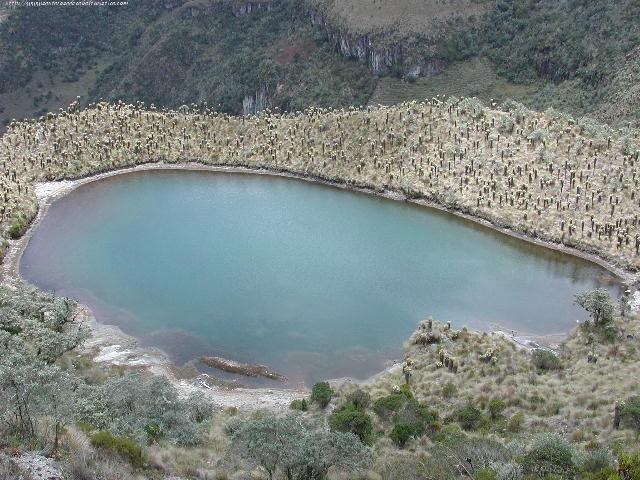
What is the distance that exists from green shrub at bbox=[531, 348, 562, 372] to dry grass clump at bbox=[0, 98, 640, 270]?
1197cm

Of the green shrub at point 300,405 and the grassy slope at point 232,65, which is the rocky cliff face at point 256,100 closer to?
the grassy slope at point 232,65

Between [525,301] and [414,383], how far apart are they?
1031 cm

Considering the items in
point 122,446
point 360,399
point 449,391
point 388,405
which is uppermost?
point 449,391

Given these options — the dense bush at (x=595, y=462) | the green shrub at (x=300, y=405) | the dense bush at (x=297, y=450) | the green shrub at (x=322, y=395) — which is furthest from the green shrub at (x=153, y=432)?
the dense bush at (x=595, y=462)

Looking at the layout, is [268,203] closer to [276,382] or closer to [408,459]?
[276,382]

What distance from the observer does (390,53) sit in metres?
126

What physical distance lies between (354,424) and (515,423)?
5861 mm

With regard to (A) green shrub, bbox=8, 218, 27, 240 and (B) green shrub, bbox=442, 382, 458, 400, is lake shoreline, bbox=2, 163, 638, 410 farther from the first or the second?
(B) green shrub, bbox=442, 382, 458, 400

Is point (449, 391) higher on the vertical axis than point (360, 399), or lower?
higher

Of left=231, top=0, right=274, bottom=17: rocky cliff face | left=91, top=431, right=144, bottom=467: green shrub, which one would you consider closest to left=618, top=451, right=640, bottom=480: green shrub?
left=91, top=431, right=144, bottom=467: green shrub

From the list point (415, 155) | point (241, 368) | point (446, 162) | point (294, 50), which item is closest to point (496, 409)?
point (241, 368)

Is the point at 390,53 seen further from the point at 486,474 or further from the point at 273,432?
the point at 486,474

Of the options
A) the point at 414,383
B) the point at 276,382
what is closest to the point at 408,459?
the point at 414,383

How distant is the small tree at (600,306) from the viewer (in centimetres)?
3400
